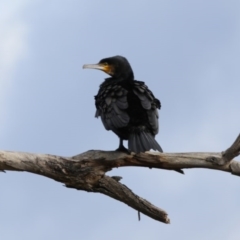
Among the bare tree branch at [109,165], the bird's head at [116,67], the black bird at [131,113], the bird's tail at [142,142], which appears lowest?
the bare tree branch at [109,165]

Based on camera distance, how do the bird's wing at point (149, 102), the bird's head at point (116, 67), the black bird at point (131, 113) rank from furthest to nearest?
the bird's head at point (116, 67), the bird's wing at point (149, 102), the black bird at point (131, 113)

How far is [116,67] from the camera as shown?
7594 millimetres

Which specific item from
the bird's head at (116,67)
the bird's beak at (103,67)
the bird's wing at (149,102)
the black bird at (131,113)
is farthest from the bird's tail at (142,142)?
the bird's beak at (103,67)

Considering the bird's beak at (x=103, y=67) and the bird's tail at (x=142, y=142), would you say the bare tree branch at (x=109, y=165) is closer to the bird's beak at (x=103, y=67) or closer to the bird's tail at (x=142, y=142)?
the bird's tail at (x=142, y=142)

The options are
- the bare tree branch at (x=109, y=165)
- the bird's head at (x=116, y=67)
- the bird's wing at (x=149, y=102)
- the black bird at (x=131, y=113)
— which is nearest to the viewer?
the bare tree branch at (x=109, y=165)

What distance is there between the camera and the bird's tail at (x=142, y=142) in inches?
255

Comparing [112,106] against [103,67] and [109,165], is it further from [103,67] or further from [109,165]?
[103,67]

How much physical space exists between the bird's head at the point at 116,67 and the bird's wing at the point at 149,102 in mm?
487

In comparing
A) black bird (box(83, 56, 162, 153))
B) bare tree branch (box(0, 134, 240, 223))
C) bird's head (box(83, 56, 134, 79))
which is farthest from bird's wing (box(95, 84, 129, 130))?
bird's head (box(83, 56, 134, 79))

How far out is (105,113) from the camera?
6930mm

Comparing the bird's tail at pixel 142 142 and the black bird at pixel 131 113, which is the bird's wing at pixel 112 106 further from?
the bird's tail at pixel 142 142

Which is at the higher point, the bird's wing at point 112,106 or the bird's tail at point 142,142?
the bird's wing at point 112,106

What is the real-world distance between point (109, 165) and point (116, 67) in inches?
54.2

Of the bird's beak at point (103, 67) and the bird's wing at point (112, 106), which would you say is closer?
the bird's wing at point (112, 106)
